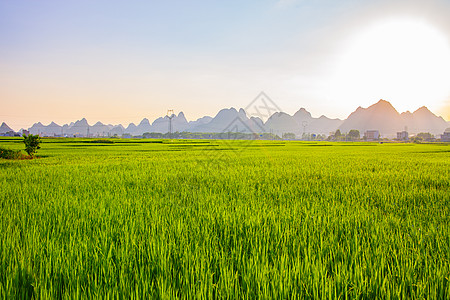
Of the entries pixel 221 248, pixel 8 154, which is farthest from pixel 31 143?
pixel 221 248

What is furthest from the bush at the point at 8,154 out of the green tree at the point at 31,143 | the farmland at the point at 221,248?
the farmland at the point at 221,248

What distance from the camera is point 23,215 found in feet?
10.3

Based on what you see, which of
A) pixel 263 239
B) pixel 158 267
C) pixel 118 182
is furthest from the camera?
pixel 118 182

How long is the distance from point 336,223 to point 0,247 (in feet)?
12.1

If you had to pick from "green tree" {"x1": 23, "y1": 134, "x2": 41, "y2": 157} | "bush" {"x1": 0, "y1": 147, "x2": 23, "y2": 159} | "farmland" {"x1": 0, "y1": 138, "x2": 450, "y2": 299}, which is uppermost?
"green tree" {"x1": 23, "y1": 134, "x2": 41, "y2": 157}

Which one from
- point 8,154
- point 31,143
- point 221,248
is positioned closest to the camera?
point 221,248

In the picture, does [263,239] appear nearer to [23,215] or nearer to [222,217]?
[222,217]

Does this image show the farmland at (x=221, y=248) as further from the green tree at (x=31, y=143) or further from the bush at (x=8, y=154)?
the green tree at (x=31, y=143)

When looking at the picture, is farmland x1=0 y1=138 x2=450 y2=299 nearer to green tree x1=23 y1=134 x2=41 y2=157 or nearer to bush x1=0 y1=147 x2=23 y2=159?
bush x1=0 y1=147 x2=23 y2=159

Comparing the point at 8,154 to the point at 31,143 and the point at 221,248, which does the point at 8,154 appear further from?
the point at 221,248

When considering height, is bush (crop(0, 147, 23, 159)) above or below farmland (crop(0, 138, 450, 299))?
above

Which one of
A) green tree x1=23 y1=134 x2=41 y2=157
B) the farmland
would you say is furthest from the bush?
the farmland

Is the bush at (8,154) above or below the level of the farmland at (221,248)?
above

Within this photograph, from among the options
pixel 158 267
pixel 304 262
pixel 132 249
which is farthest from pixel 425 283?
pixel 132 249
